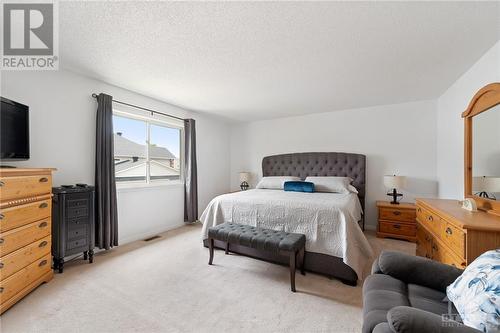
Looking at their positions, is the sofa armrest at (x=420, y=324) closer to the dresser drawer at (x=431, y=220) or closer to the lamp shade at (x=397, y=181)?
the dresser drawer at (x=431, y=220)

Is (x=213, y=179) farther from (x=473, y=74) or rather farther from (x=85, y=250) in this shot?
(x=473, y=74)

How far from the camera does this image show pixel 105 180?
279cm

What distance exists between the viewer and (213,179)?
4945 mm

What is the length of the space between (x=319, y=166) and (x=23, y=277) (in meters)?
4.33

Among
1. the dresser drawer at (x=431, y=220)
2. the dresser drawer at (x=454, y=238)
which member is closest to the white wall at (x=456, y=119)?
the dresser drawer at (x=431, y=220)

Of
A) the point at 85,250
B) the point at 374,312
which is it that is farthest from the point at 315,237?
the point at 85,250

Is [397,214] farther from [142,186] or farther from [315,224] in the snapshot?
[142,186]

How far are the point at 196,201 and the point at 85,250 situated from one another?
1.98 metres

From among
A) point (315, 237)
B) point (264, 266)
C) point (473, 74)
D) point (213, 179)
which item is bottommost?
point (264, 266)

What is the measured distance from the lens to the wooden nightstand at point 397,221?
3.21 metres

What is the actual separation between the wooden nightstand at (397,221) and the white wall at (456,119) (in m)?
0.55

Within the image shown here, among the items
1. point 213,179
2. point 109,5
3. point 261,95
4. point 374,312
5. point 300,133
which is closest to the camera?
point 374,312

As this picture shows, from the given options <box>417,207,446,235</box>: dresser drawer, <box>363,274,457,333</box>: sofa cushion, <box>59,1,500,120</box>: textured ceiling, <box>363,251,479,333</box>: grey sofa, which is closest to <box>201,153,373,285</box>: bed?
<box>417,207,446,235</box>: dresser drawer

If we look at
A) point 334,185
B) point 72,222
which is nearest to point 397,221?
point 334,185
